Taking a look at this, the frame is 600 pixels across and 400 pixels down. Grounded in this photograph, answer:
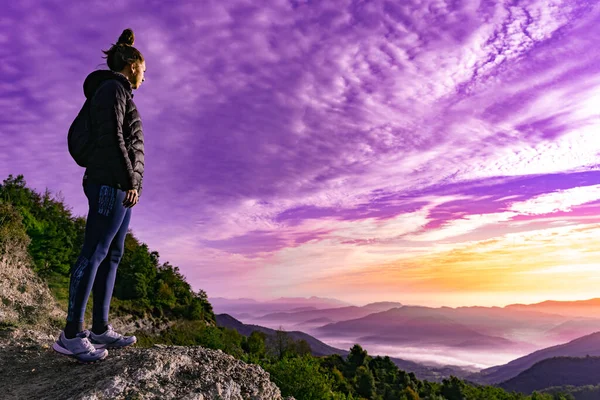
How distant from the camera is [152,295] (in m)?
20.6

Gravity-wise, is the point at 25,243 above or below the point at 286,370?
above

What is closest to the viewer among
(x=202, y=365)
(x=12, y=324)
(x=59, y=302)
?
(x=202, y=365)

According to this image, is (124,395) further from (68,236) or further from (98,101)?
(68,236)

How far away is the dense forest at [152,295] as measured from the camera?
8.79m

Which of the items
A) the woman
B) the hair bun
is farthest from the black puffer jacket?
the hair bun

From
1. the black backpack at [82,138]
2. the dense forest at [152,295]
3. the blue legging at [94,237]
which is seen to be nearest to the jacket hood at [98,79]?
the black backpack at [82,138]

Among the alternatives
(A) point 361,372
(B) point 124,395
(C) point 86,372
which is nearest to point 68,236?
(C) point 86,372

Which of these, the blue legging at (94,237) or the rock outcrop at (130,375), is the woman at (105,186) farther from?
the rock outcrop at (130,375)

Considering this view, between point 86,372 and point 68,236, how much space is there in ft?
43.2

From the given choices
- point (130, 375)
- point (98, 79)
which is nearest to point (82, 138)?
point (98, 79)

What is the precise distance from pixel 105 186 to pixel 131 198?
→ 0.31 m

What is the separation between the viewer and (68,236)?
1578cm

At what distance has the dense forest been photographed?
879cm

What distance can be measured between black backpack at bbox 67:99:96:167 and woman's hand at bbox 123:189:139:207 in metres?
0.67
